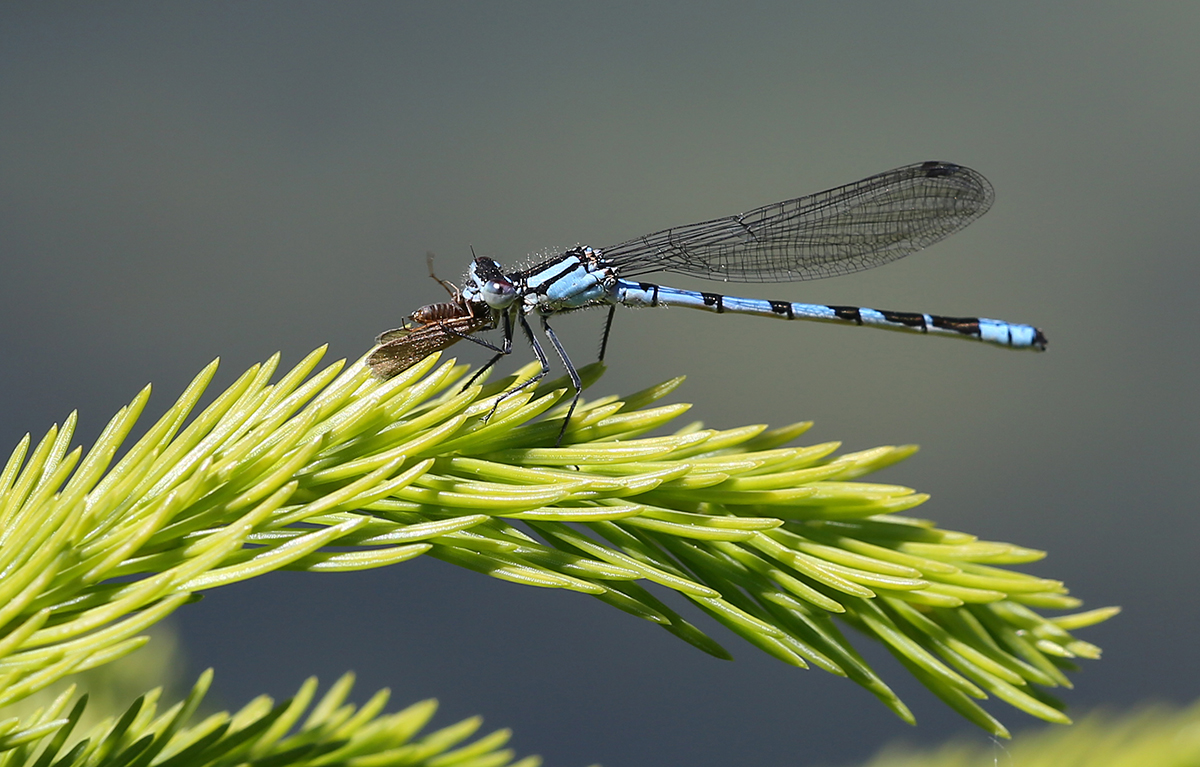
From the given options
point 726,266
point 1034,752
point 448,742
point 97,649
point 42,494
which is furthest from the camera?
point 726,266

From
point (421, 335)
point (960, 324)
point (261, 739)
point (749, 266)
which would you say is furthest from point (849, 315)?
point (261, 739)

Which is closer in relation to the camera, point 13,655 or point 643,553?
point 13,655

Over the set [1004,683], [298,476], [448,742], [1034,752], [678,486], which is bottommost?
[1034,752]

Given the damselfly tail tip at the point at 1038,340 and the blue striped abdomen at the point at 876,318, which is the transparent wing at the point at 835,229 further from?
the damselfly tail tip at the point at 1038,340

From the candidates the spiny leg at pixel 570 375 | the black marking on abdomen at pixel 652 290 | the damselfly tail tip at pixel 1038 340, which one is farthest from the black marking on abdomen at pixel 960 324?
the spiny leg at pixel 570 375

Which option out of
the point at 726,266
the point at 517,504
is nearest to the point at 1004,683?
the point at 517,504

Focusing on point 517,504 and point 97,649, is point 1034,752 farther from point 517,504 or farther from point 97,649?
point 97,649
